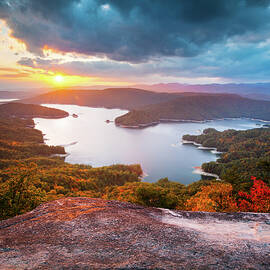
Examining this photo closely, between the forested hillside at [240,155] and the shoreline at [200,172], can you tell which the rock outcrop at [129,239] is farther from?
the shoreline at [200,172]

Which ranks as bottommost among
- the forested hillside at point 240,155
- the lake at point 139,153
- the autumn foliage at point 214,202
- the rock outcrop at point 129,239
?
the lake at point 139,153

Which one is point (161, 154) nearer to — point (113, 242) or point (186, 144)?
point (186, 144)

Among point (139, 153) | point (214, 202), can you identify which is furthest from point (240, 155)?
point (214, 202)

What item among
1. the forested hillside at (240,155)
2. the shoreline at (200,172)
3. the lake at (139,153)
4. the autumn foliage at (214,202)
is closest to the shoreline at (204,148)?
the forested hillside at (240,155)

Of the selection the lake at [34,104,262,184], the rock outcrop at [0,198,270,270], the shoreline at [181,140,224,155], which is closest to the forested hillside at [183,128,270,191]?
the shoreline at [181,140,224,155]

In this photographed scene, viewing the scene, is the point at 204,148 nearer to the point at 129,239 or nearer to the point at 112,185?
the point at 112,185

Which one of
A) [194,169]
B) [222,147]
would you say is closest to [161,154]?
[194,169]

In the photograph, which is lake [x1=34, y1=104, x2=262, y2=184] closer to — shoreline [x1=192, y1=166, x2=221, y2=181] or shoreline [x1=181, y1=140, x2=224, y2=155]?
shoreline [x1=192, y1=166, x2=221, y2=181]
